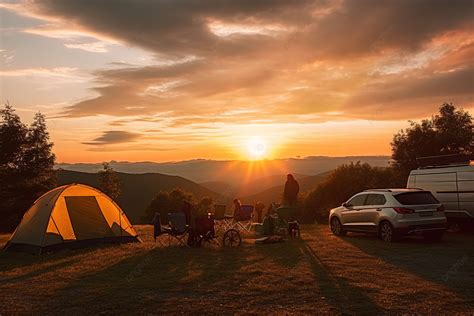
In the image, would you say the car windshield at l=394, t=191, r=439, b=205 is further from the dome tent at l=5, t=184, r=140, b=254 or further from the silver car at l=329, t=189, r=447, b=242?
the dome tent at l=5, t=184, r=140, b=254

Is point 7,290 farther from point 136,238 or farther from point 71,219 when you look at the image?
point 136,238

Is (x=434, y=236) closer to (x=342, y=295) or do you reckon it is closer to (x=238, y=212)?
(x=238, y=212)

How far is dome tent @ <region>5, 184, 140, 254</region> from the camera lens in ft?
49.0

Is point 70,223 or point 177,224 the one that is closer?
point 177,224

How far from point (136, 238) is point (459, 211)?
476 inches

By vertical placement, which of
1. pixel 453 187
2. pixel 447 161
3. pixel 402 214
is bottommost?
pixel 402 214

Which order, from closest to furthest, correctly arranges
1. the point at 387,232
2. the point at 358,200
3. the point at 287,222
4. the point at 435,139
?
the point at 387,232
the point at 358,200
the point at 287,222
the point at 435,139

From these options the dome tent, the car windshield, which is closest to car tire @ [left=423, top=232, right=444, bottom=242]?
the car windshield

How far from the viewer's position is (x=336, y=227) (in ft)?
60.8

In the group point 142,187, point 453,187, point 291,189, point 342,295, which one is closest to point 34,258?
point 342,295

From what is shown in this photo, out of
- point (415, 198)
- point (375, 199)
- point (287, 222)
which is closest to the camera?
point (415, 198)

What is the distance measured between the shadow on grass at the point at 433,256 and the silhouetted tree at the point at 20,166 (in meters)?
32.1

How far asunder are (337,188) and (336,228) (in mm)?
38090

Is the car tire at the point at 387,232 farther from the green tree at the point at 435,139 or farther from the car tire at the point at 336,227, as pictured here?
the green tree at the point at 435,139
